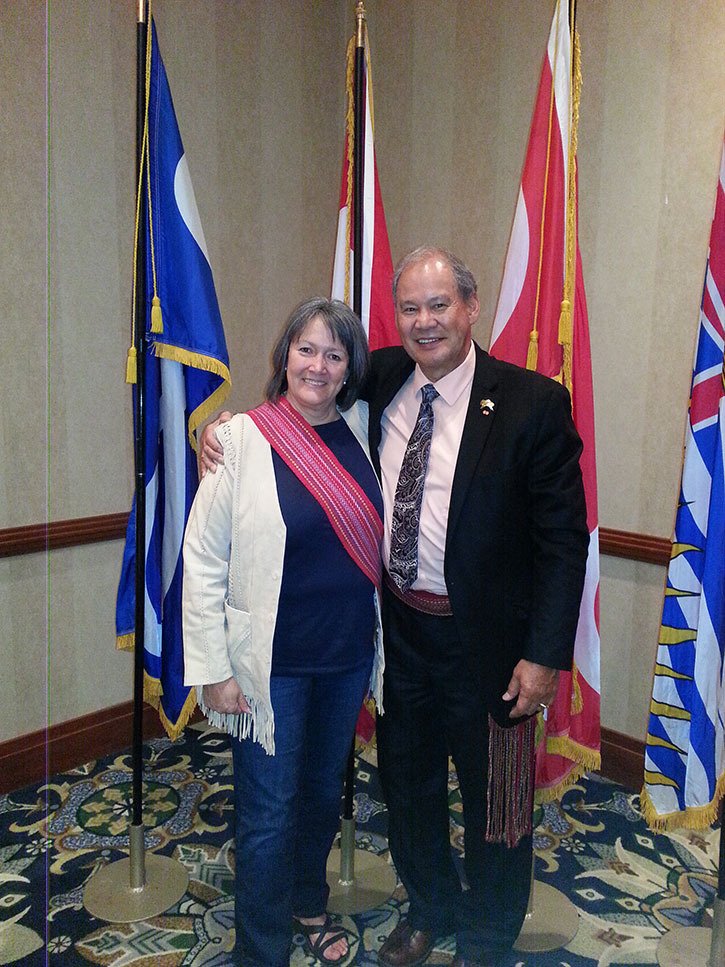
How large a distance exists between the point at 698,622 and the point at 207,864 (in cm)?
149

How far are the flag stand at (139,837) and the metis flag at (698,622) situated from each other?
1.28 meters

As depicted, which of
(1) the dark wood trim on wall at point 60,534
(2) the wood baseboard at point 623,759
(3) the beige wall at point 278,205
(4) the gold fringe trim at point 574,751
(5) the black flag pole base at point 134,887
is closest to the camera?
(5) the black flag pole base at point 134,887

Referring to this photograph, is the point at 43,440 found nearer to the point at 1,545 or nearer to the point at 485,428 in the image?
the point at 1,545

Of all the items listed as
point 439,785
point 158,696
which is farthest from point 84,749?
point 439,785

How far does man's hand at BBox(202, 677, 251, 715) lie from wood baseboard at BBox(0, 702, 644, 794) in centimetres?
128

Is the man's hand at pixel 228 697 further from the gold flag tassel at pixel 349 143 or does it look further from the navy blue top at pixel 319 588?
the gold flag tassel at pixel 349 143

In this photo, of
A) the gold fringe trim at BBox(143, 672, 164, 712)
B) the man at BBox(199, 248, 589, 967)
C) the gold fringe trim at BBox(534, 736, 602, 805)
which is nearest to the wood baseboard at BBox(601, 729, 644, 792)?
the gold fringe trim at BBox(534, 736, 602, 805)

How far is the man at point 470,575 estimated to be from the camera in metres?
1.65

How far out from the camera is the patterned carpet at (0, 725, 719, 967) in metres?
1.97

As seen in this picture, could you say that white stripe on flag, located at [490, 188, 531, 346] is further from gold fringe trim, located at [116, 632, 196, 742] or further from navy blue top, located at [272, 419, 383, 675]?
gold fringe trim, located at [116, 632, 196, 742]

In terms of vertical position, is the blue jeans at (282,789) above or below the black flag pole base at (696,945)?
above

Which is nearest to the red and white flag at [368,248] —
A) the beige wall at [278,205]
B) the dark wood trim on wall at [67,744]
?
the beige wall at [278,205]

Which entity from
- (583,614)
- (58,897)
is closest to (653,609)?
(583,614)

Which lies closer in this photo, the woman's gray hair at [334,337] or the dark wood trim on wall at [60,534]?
the woman's gray hair at [334,337]
